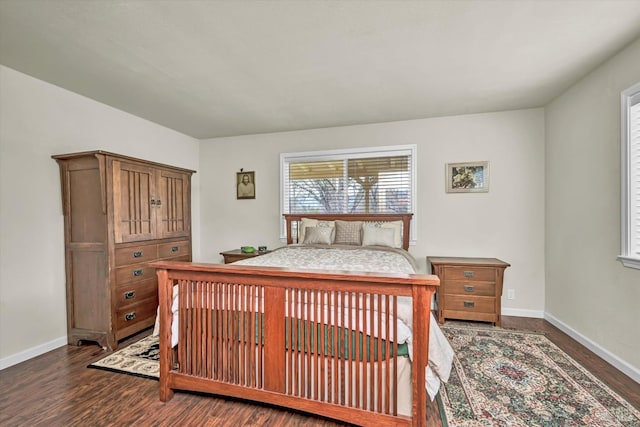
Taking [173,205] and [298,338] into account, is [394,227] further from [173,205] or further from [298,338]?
[173,205]

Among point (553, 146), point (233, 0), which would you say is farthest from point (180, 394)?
point (553, 146)

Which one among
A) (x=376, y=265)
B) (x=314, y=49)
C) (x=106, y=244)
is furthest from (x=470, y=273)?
(x=106, y=244)

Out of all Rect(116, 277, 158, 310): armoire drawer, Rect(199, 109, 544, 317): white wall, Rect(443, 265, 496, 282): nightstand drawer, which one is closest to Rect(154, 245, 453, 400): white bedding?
Rect(443, 265, 496, 282): nightstand drawer

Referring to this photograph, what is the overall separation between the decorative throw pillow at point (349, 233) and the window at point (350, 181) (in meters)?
0.43

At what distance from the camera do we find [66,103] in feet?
9.43

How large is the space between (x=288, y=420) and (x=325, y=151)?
331 cm

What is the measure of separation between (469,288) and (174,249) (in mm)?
3562

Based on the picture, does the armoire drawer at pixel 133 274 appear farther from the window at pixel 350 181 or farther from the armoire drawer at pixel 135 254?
the window at pixel 350 181

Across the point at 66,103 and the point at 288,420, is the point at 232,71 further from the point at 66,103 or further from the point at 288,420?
the point at 288,420

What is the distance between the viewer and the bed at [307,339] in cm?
149

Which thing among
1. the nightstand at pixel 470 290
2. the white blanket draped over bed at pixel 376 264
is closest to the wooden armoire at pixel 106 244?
the white blanket draped over bed at pixel 376 264

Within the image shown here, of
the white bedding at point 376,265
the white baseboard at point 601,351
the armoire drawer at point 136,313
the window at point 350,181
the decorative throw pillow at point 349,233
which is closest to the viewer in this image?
the white bedding at point 376,265

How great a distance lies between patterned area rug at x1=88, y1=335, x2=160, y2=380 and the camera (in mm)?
2254

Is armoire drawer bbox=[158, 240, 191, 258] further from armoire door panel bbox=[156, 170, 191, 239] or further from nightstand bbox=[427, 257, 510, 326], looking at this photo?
nightstand bbox=[427, 257, 510, 326]
